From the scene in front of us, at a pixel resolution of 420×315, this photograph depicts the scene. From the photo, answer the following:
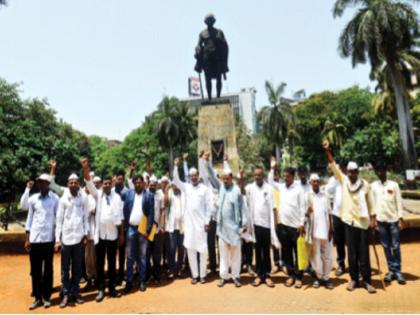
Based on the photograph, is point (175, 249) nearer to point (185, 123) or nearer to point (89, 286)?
point (89, 286)

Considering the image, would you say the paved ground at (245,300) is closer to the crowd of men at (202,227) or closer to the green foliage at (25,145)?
the crowd of men at (202,227)

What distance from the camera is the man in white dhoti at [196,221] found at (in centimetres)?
583

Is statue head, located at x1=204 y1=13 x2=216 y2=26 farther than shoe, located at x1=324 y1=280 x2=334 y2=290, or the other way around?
statue head, located at x1=204 y1=13 x2=216 y2=26

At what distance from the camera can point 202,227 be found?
5906 mm

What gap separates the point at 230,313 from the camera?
4.33m

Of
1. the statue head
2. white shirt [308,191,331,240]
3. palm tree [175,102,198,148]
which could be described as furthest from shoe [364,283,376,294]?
palm tree [175,102,198,148]

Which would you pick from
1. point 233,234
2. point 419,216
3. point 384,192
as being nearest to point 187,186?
point 233,234

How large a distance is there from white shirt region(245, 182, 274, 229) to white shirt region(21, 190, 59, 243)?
3.14 meters

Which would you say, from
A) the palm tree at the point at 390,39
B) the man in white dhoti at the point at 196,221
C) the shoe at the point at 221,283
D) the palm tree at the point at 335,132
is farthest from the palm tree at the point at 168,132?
the shoe at the point at 221,283

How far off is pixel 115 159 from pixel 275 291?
40.5m

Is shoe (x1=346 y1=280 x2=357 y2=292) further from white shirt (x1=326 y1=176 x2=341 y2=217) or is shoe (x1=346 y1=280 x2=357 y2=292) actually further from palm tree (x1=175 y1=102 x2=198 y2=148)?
palm tree (x1=175 y1=102 x2=198 y2=148)

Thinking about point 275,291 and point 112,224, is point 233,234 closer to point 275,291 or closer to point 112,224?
point 275,291

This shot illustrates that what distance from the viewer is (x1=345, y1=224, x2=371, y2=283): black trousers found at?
5.10 m

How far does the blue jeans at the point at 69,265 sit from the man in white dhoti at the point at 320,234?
11.7ft
